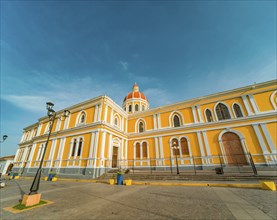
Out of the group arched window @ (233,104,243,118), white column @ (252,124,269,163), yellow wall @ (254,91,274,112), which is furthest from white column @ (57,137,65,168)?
yellow wall @ (254,91,274,112)

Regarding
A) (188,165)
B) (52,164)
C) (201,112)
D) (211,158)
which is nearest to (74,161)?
(52,164)

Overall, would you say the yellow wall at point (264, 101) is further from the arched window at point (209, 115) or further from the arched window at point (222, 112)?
the arched window at point (209, 115)

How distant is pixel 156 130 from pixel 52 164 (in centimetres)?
1574

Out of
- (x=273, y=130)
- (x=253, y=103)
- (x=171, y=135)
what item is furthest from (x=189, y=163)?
(x=253, y=103)

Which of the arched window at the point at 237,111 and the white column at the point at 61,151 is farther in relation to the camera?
the white column at the point at 61,151

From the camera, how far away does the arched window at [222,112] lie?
49.6 ft

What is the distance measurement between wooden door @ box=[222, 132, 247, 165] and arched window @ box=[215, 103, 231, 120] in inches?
84.9

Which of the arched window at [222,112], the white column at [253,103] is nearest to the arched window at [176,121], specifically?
the arched window at [222,112]

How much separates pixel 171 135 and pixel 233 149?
7.11m

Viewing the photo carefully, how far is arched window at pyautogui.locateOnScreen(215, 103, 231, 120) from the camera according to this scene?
15114mm

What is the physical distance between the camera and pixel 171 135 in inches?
661

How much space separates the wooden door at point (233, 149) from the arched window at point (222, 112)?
84.9 inches

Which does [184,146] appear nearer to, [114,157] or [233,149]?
[233,149]

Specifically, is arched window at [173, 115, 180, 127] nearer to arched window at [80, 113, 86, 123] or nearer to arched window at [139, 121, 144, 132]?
arched window at [139, 121, 144, 132]
